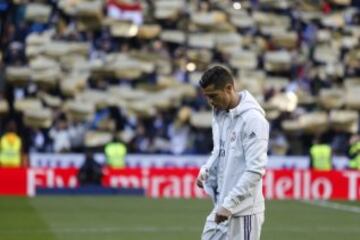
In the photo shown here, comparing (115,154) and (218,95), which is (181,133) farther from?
(218,95)

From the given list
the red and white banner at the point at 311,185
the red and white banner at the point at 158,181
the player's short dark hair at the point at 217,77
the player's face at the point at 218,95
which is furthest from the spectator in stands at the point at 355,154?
the player's short dark hair at the point at 217,77

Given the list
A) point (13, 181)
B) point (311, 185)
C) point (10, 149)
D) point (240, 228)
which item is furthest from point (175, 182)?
point (240, 228)

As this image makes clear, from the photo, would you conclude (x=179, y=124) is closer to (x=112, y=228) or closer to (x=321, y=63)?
(x=321, y=63)

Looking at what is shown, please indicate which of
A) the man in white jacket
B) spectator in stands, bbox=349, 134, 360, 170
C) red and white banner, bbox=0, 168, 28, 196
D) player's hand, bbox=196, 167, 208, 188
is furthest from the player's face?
spectator in stands, bbox=349, 134, 360, 170

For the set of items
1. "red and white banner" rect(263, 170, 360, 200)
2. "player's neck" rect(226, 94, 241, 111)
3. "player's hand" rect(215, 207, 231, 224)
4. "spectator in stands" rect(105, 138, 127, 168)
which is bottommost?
"red and white banner" rect(263, 170, 360, 200)

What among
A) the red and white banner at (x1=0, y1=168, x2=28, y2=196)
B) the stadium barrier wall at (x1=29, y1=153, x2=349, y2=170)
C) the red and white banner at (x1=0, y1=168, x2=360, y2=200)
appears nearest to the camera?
the red and white banner at (x1=0, y1=168, x2=28, y2=196)

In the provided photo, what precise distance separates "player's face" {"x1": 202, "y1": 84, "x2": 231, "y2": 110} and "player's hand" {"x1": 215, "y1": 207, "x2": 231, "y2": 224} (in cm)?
75

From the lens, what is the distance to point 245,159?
7.29m

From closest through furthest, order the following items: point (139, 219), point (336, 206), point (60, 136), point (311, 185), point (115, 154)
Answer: point (139, 219) < point (336, 206) < point (311, 185) < point (115, 154) < point (60, 136)

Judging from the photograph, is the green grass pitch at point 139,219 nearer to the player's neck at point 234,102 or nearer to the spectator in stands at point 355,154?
the spectator in stands at point 355,154

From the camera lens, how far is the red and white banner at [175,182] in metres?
23.3

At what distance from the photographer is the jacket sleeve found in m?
7.20

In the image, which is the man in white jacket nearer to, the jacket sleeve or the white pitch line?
the jacket sleeve

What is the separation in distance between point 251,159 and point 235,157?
0.55 ft
